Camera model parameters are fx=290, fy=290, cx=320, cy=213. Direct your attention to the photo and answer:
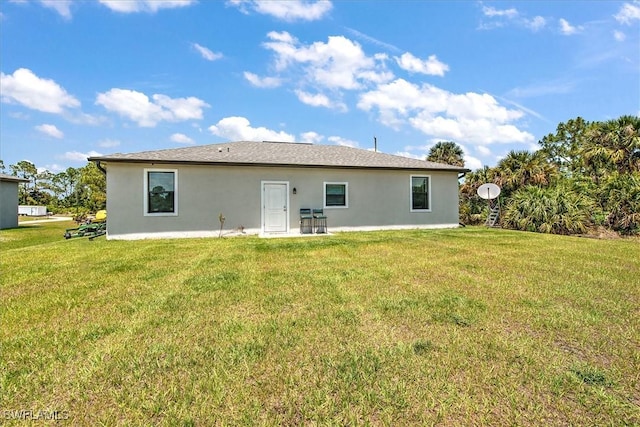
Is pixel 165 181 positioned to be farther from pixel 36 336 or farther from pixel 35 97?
pixel 35 97

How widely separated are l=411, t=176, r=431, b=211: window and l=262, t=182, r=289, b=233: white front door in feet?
18.3

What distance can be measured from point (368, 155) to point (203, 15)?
8651 mm

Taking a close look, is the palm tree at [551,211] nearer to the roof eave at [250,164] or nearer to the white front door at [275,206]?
the roof eave at [250,164]

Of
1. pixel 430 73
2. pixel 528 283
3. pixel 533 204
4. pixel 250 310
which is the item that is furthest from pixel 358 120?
pixel 250 310

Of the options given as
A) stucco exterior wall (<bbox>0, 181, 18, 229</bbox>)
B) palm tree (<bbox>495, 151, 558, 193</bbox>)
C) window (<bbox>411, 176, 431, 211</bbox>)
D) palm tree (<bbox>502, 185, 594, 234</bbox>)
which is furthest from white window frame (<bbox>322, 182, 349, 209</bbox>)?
stucco exterior wall (<bbox>0, 181, 18, 229</bbox>)

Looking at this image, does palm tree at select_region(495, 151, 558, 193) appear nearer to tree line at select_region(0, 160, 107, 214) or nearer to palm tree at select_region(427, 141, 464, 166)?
palm tree at select_region(427, 141, 464, 166)

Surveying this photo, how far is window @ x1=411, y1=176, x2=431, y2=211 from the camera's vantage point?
12.8 meters

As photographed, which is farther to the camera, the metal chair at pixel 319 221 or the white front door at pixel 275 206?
the metal chair at pixel 319 221

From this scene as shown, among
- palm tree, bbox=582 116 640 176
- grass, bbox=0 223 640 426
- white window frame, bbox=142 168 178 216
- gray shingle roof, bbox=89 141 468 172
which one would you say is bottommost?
grass, bbox=0 223 640 426

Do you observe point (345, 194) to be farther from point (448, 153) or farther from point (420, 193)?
point (448, 153)

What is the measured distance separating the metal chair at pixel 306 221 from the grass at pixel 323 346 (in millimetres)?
5961

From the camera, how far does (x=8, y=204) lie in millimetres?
16969

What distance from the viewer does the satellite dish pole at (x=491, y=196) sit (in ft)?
47.3

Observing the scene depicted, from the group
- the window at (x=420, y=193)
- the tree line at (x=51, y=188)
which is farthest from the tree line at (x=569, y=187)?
the tree line at (x=51, y=188)
